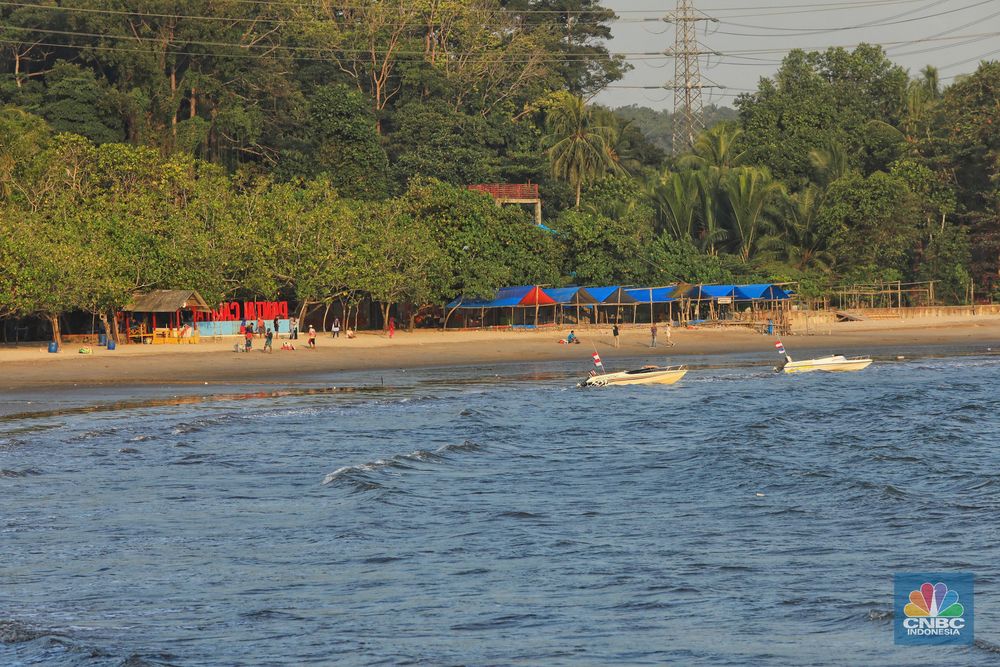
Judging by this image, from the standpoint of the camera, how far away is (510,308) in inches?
2598

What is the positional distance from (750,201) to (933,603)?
67723mm

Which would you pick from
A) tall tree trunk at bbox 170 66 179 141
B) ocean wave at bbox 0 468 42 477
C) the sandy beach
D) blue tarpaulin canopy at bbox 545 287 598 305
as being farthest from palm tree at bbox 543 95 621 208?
ocean wave at bbox 0 468 42 477

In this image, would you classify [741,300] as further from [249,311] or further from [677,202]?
[249,311]

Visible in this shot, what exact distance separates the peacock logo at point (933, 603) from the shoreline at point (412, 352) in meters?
27.6

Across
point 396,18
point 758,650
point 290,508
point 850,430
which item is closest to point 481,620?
point 758,650

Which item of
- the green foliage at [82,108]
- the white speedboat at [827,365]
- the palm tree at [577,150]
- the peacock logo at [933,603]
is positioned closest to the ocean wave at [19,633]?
the peacock logo at [933,603]

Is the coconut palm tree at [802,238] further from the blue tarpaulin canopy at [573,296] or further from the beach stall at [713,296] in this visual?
the blue tarpaulin canopy at [573,296]

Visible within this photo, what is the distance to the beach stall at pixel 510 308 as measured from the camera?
203 feet

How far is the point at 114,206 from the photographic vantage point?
183ft

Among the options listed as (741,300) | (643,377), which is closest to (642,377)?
(643,377)

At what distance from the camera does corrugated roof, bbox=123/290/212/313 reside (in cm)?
5112

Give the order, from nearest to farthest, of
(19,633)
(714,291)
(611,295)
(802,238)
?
1. (19,633)
2. (611,295)
3. (714,291)
4. (802,238)

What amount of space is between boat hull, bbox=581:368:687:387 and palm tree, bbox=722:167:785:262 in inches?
1625

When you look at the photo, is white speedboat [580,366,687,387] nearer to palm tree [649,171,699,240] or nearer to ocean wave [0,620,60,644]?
ocean wave [0,620,60,644]
